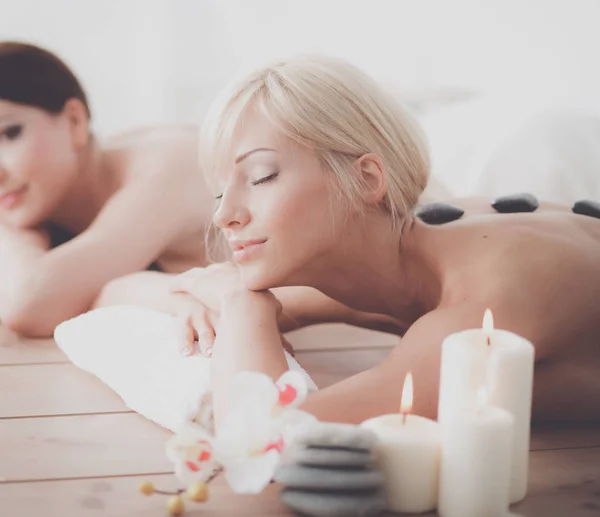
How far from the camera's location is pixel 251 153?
49.7 inches

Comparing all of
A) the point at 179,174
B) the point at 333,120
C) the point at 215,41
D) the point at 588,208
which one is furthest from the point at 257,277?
the point at 215,41

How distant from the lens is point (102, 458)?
1148mm

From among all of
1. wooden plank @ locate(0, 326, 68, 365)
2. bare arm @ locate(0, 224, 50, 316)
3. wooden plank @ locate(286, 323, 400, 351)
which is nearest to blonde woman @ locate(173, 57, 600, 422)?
wooden plank @ locate(286, 323, 400, 351)

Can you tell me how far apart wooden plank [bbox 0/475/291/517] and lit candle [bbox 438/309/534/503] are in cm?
24

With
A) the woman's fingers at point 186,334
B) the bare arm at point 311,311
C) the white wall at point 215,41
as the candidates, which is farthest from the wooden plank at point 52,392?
the white wall at point 215,41

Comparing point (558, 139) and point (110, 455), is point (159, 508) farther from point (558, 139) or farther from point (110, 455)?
point (558, 139)

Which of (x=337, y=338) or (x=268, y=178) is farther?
(x=337, y=338)

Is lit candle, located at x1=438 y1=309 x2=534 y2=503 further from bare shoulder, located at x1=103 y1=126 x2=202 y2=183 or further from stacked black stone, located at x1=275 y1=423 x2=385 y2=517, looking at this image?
bare shoulder, located at x1=103 y1=126 x2=202 y2=183

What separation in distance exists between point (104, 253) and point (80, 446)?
720 millimetres

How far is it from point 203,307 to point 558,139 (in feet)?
3.62

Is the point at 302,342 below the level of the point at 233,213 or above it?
below

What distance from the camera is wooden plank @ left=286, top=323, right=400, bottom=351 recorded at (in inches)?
67.7

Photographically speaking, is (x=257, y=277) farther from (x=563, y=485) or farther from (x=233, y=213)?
(x=563, y=485)

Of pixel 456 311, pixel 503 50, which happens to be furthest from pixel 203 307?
pixel 503 50
